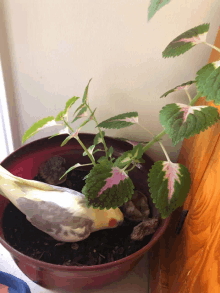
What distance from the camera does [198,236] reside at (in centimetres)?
50

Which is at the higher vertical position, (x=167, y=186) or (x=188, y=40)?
(x=188, y=40)

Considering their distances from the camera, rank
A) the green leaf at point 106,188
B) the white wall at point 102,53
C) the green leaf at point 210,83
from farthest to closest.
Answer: the white wall at point 102,53 → the green leaf at point 106,188 → the green leaf at point 210,83

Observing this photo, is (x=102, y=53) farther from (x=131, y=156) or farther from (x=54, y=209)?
(x=54, y=209)

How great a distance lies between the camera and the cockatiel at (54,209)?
53 centimetres

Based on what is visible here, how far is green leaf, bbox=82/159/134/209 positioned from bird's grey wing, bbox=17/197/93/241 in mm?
110

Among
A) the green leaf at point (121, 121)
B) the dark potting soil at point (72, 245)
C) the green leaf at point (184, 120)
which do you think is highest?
the green leaf at point (184, 120)

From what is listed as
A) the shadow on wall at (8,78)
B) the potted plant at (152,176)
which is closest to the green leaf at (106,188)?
the potted plant at (152,176)

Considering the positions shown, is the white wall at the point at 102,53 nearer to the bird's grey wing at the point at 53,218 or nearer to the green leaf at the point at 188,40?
the green leaf at the point at 188,40

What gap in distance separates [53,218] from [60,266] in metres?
0.10

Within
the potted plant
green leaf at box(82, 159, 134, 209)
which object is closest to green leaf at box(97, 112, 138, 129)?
the potted plant

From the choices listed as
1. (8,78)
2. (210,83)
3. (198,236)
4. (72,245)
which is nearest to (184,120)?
(210,83)

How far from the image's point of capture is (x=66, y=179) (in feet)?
2.43

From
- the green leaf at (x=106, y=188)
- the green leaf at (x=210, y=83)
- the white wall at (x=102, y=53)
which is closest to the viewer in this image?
the green leaf at (x=210, y=83)

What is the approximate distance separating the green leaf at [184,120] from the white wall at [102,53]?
28cm
